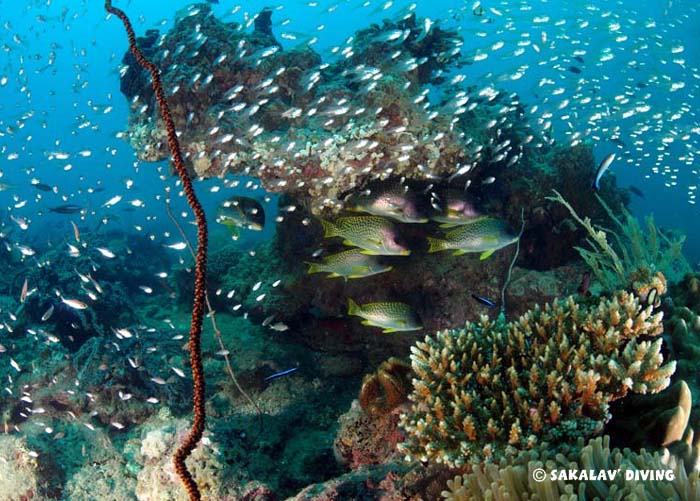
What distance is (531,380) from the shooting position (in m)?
3.47

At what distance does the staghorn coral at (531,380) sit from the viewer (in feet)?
10.6

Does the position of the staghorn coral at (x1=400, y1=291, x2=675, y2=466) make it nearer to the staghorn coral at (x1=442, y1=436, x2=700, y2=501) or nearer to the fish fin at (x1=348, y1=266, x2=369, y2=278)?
the staghorn coral at (x1=442, y1=436, x2=700, y2=501)

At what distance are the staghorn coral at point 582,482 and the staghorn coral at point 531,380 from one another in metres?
0.43

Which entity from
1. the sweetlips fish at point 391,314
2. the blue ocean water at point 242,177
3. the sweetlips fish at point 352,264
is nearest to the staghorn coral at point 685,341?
the sweetlips fish at point 391,314

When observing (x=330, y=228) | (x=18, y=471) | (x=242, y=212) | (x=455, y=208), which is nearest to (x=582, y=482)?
(x=330, y=228)

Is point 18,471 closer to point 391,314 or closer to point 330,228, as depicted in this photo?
point 330,228

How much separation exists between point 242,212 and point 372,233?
87.0 inches

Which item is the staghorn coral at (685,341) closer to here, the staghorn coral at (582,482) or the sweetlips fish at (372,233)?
the staghorn coral at (582,482)

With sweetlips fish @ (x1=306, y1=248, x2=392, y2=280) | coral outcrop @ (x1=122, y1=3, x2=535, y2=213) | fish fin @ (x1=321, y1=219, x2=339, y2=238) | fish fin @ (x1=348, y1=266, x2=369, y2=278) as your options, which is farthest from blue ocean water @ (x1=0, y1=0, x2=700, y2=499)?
fish fin @ (x1=321, y1=219, x2=339, y2=238)

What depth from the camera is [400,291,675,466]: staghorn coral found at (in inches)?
128

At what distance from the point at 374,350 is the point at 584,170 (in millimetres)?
5362

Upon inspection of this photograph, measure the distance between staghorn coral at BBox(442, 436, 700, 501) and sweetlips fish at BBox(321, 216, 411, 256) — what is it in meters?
2.97

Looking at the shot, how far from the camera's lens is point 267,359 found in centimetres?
771
